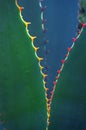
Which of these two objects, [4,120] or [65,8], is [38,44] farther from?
[4,120]

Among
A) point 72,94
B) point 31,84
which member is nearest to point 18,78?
point 31,84

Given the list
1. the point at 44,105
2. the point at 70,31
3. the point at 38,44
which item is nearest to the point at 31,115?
the point at 44,105

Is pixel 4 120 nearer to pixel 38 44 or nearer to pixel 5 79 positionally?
pixel 5 79

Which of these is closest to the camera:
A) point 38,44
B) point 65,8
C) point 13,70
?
point 13,70

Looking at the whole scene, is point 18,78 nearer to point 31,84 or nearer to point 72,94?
point 31,84

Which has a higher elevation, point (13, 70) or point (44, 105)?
point (13, 70)

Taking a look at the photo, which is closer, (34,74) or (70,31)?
(34,74)

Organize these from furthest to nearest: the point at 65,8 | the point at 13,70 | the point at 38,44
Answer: the point at 65,8
the point at 38,44
the point at 13,70

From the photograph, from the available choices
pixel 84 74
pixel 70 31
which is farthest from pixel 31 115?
pixel 70 31

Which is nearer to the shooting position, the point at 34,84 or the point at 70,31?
the point at 34,84
